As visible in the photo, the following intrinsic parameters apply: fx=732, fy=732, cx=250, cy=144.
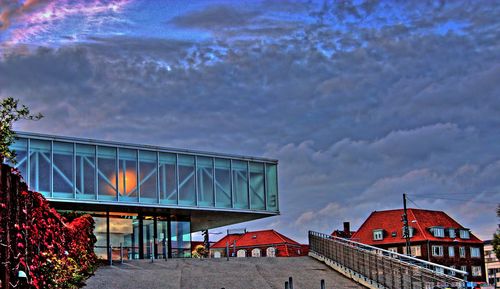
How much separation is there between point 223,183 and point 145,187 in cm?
507

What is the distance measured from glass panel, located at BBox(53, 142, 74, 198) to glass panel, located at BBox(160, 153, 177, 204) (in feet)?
17.5

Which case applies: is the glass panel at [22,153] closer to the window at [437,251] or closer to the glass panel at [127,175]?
the glass panel at [127,175]

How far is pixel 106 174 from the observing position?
37219mm

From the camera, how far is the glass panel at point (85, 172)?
3609 cm

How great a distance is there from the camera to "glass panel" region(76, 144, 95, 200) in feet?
118

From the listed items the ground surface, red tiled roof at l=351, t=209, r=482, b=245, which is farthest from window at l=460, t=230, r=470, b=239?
the ground surface

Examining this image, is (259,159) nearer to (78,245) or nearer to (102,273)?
(102,273)

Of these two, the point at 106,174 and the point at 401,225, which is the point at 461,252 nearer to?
the point at 401,225

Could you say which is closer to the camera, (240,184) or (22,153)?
(22,153)

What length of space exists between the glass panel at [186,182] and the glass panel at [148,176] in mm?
1667

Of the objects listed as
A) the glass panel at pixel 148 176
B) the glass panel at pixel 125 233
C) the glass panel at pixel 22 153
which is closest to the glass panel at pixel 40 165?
the glass panel at pixel 22 153

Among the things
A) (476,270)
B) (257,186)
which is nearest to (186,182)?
(257,186)

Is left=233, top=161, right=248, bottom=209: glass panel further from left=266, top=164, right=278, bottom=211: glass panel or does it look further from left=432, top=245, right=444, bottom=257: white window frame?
left=432, top=245, right=444, bottom=257: white window frame

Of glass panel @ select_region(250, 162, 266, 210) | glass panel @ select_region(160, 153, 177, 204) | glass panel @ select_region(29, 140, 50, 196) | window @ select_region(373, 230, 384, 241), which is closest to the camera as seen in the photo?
glass panel @ select_region(29, 140, 50, 196)
